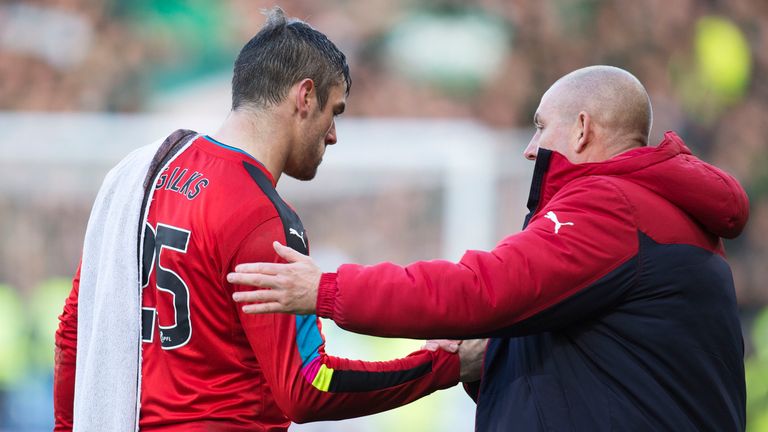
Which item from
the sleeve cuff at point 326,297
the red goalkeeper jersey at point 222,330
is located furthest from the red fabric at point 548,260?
the red goalkeeper jersey at point 222,330

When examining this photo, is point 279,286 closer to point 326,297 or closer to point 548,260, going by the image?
point 326,297

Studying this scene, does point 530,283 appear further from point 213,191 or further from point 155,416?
point 155,416

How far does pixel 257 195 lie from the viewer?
91.2 inches

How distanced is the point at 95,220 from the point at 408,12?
890 cm

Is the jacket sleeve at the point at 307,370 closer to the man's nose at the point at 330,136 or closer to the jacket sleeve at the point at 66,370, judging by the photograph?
the man's nose at the point at 330,136

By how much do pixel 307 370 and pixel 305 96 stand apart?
0.71 m

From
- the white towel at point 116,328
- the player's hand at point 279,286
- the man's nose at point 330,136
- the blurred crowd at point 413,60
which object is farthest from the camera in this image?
the blurred crowd at point 413,60

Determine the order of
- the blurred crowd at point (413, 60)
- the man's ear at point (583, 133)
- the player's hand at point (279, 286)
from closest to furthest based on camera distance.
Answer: the player's hand at point (279, 286) → the man's ear at point (583, 133) → the blurred crowd at point (413, 60)

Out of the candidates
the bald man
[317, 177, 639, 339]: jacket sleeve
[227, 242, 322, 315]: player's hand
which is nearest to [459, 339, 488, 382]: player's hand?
the bald man

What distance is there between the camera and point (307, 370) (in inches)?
90.1

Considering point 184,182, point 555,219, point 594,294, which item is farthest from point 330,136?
point 594,294

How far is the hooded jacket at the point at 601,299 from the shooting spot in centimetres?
213

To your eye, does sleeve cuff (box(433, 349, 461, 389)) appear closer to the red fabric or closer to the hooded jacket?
the hooded jacket

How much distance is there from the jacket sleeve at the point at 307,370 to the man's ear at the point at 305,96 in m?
0.39
